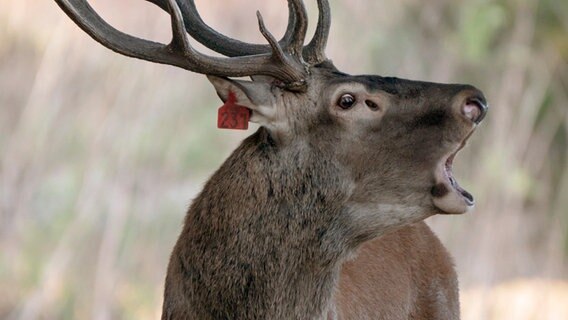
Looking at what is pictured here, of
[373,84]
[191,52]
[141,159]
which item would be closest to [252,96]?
[191,52]

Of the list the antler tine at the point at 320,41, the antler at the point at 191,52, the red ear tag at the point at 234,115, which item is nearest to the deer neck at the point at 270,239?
the red ear tag at the point at 234,115

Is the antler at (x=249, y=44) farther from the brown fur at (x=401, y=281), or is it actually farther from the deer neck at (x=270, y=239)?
the brown fur at (x=401, y=281)

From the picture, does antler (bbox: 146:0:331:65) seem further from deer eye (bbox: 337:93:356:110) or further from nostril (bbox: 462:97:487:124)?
nostril (bbox: 462:97:487:124)

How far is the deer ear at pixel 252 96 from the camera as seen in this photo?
3.95 metres

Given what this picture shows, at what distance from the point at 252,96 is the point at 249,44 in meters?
0.42

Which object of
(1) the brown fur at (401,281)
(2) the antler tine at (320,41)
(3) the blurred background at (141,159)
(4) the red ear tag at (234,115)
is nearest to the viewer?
(4) the red ear tag at (234,115)

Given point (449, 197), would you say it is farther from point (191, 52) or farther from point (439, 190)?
point (191, 52)

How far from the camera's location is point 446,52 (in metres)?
8.34

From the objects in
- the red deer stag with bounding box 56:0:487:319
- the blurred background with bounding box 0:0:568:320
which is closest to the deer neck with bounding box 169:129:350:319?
the red deer stag with bounding box 56:0:487:319

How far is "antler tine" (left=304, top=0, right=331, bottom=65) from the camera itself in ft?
13.9

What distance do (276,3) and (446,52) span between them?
1473 mm

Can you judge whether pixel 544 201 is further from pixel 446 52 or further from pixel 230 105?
pixel 230 105

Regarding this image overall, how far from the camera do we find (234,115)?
3996 millimetres

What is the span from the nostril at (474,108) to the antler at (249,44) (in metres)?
0.57
